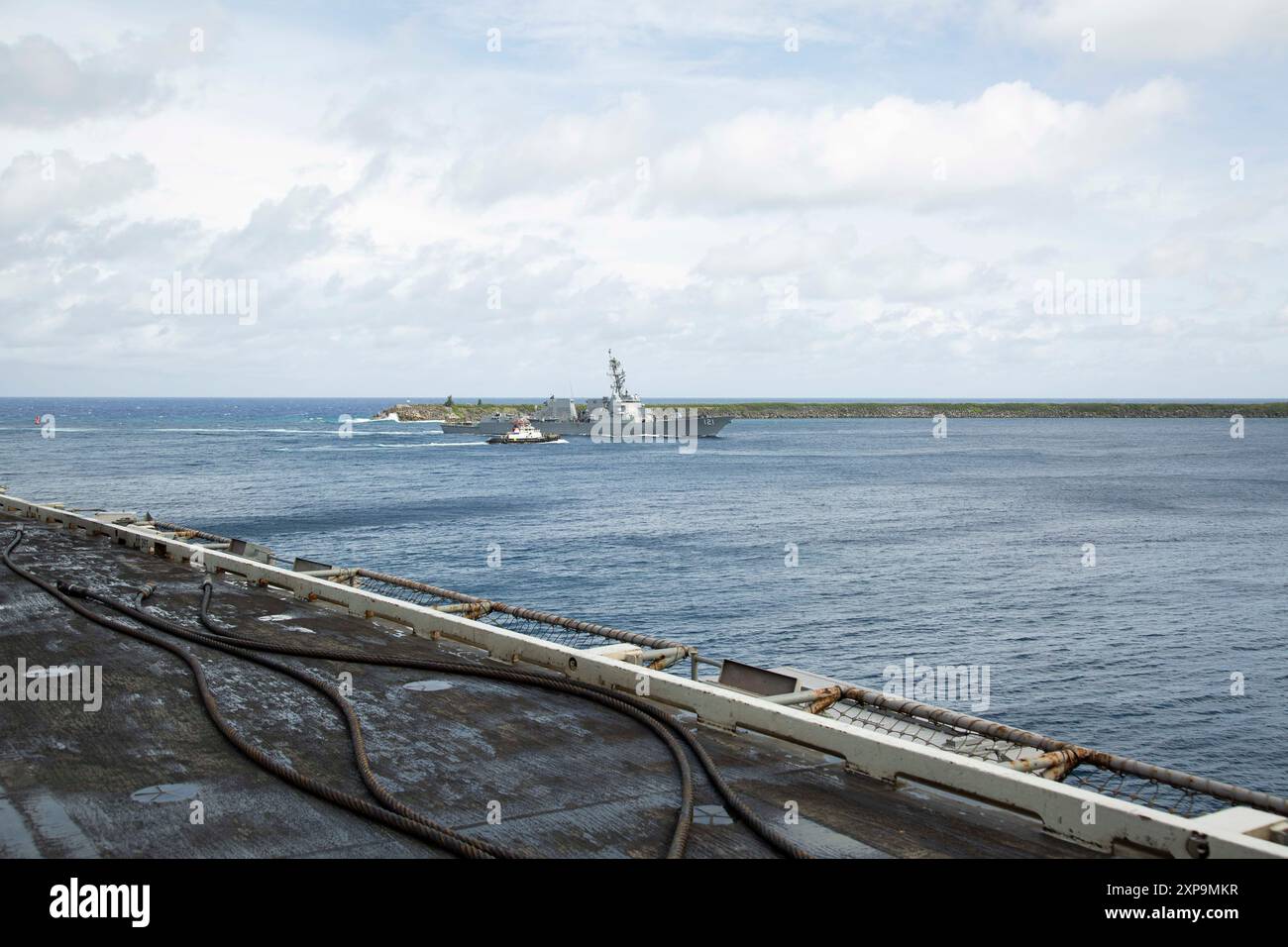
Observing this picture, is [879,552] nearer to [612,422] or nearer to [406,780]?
[406,780]

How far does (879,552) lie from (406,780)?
1332 inches

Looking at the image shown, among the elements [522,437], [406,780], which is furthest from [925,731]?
[522,437]

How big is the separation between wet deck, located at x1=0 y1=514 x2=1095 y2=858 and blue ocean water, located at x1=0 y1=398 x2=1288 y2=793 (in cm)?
1315

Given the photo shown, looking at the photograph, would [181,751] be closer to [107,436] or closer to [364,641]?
[364,641]

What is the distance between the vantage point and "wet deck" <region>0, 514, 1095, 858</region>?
5.77m

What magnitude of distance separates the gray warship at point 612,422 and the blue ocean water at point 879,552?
3196cm

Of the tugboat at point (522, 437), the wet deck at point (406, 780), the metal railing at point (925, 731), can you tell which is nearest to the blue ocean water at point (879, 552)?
the metal railing at point (925, 731)

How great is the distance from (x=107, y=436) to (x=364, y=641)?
442 ft

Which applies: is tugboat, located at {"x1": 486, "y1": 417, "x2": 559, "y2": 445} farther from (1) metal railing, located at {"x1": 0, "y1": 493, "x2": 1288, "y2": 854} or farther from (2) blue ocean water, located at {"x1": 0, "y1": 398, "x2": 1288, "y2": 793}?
(1) metal railing, located at {"x1": 0, "y1": 493, "x2": 1288, "y2": 854}

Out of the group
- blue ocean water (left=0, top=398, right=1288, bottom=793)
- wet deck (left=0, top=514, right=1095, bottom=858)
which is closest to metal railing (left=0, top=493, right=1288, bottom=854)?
wet deck (left=0, top=514, right=1095, bottom=858)

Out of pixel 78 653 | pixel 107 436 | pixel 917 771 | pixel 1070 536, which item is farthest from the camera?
pixel 107 436

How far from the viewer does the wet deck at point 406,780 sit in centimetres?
577
